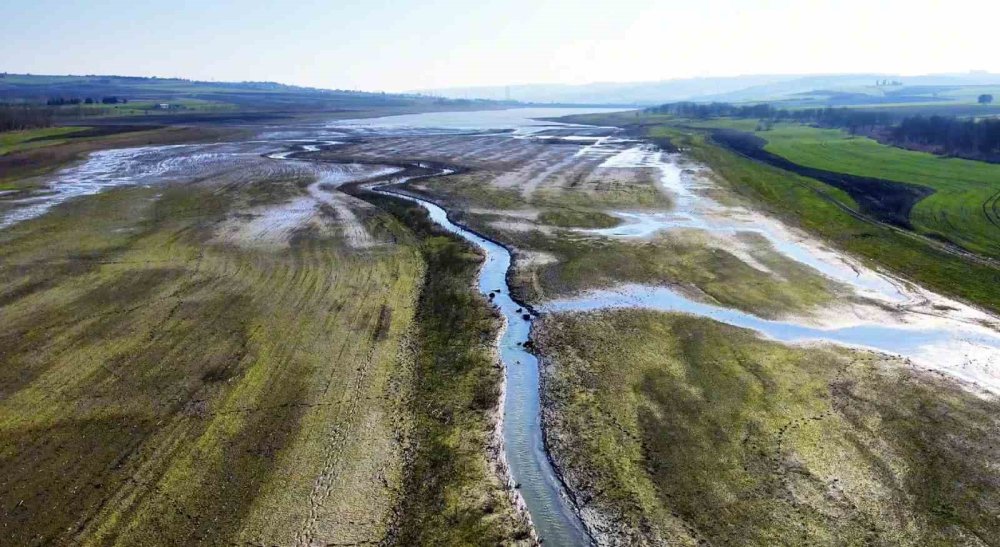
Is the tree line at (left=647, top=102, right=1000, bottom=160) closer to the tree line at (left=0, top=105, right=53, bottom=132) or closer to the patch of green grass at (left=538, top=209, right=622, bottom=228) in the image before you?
the patch of green grass at (left=538, top=209, right=622, bottom=228)

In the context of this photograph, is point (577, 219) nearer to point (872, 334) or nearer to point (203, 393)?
point (872, 334)

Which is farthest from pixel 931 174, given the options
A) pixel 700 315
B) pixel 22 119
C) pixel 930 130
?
pixel 22 119

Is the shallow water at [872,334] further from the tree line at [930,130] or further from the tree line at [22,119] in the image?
the tree line at [22,119]

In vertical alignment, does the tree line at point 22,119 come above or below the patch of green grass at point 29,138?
above

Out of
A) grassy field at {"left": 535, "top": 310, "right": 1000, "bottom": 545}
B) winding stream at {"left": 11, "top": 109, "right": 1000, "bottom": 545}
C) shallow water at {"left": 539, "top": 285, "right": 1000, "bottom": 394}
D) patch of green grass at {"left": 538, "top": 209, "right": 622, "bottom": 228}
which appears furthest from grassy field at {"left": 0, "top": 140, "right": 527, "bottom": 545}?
patch of green grass at {"left": 538, "top": 209, "right": 622, "bottom": 228}

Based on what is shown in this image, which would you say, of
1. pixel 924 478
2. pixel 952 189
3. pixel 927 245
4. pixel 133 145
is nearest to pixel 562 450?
pixel 924 478

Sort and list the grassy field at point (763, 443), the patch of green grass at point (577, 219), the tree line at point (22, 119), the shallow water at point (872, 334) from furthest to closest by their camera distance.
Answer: the tree line at point (22, 119) < the patch of green grass at point (577, 219) < the shallow water at point (872, 334) < the grassy field at point (763, 443)

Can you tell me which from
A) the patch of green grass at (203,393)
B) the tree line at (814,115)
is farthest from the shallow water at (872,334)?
the tree line at (814,115)
